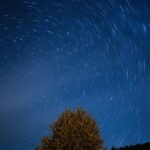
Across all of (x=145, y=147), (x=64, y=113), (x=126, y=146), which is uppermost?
(x=64, y=113)

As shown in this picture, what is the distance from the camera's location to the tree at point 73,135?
2245cm

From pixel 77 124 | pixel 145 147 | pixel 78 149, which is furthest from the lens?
pixel 145 147

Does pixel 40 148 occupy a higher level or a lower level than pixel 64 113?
lower

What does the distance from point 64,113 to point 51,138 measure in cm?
275

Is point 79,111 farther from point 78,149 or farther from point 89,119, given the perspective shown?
point 78,149

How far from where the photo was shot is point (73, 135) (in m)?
22.9

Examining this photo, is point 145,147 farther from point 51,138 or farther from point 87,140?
point 51,138

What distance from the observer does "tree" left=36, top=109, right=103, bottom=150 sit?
Answer: 884 inches

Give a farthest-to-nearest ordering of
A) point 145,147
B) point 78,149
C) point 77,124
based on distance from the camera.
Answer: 1. point 145,147
2. point 77,124
3. point 78,149

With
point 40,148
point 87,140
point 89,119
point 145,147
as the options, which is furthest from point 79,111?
point 145,147

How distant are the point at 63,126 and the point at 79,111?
8.20ft

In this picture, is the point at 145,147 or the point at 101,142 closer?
the point at 101,142

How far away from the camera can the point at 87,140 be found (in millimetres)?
22688

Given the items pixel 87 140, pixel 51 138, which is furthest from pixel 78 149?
pixel 51 138
